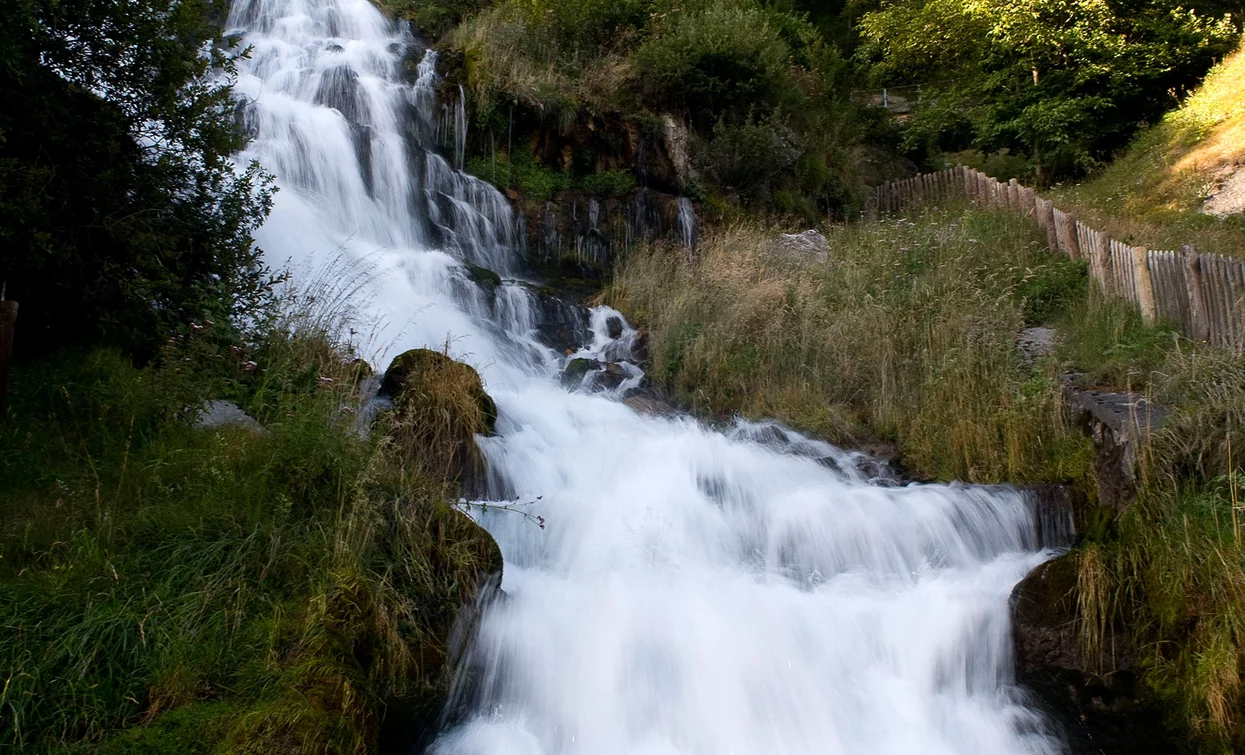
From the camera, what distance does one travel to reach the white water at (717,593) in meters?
4.70

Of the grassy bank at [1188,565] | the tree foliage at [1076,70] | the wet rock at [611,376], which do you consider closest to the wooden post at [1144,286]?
the grassy bank at [1188,565]

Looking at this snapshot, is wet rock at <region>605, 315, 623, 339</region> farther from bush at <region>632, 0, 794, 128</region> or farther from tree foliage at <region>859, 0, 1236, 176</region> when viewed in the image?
tree foliage at <region>859, 0, 1236, 176</region>

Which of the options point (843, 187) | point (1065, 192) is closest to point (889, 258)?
point (843, 187)

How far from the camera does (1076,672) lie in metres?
5.00

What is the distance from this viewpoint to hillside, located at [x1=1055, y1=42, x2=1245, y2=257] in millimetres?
11344

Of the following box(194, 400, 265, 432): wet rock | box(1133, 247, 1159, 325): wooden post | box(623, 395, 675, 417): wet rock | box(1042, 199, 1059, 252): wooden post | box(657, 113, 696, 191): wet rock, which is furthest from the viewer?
box(657, 113, 696, 191): wet rock

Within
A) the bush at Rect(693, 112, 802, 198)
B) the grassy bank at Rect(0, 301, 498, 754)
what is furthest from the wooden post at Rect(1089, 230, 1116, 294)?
the grassy bank at Rect(0, 301, 498, 754)

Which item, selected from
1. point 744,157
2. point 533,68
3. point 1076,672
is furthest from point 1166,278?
point 533,68

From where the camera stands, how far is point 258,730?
11.5 ft

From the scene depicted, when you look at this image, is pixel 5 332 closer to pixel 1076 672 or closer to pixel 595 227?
pixel 1076 672

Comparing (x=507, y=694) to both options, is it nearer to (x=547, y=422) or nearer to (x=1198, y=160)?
(x=547, y=422)

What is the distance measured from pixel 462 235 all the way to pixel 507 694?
858 centimetres

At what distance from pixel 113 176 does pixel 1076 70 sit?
1873cm

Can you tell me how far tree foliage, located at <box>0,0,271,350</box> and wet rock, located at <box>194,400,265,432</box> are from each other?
26.7 inches
